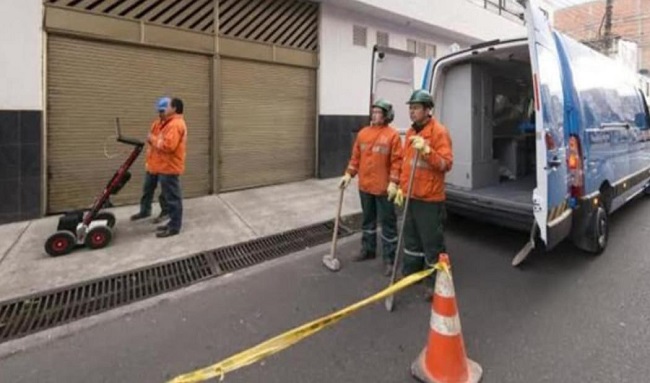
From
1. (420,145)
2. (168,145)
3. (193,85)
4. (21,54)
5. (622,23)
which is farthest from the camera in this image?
(622,23)

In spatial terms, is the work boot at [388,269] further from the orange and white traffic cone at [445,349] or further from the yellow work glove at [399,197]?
the orange and white traffic cone at [445,349]

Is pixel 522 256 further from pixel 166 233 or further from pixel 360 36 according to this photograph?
pixel 360 36

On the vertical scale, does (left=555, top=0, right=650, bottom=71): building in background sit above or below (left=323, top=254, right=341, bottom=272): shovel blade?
above

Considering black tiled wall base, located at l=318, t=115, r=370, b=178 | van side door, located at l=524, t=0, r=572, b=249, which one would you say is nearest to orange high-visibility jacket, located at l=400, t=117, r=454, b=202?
van side door, located at l=524, t=0, r=572, b=249

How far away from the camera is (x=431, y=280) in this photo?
3.96m

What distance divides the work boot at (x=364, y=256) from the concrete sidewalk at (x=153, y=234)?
1.31 meters

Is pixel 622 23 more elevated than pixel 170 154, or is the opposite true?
pixel 622 23

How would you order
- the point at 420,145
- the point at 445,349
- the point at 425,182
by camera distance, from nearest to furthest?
the point at 445,349 < the point at 420,145 < the point at 425,182

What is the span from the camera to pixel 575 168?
4.33 m

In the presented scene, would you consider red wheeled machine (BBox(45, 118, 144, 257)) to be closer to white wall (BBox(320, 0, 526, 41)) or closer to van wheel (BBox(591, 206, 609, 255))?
Result: van wheel (BBox(591, 206, 609, 255))

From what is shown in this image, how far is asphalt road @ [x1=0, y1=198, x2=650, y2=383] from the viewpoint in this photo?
8.89 ft

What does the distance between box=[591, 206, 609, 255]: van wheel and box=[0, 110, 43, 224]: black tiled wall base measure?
6768 mm

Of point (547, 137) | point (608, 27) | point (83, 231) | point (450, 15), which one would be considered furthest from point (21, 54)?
point (608, 27)

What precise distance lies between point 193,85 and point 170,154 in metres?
2.32
